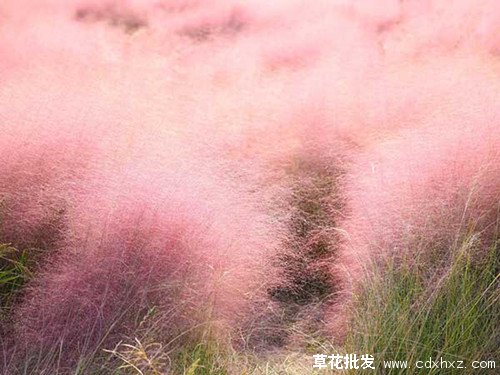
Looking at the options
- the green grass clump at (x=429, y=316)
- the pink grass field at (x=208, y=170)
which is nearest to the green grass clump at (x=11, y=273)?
the pink grass field at (x=208, y=170)

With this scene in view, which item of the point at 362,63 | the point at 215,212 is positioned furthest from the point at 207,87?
the point at 215,212

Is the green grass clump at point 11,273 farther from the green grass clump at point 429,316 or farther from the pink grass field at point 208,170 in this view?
the green grass clump at point 429,316

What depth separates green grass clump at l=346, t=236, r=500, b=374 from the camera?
2205 mm

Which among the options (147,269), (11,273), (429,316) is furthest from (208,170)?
(429,316)

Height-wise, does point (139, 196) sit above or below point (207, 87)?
below

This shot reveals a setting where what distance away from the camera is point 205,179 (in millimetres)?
2768

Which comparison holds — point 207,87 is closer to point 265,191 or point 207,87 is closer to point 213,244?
point 265,191

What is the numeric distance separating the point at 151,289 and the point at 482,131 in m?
1.40

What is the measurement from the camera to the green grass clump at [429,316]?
7.23 ft

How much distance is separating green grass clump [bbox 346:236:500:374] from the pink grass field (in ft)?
0.45

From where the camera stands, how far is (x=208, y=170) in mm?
2875

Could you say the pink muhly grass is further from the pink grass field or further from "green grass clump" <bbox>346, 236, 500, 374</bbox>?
"green grass clump" <bbox>346, 236, 500, 374</bbox>

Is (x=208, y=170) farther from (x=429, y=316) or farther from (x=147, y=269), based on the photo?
(x=429, y=316)

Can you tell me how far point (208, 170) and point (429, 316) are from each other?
1040mm
